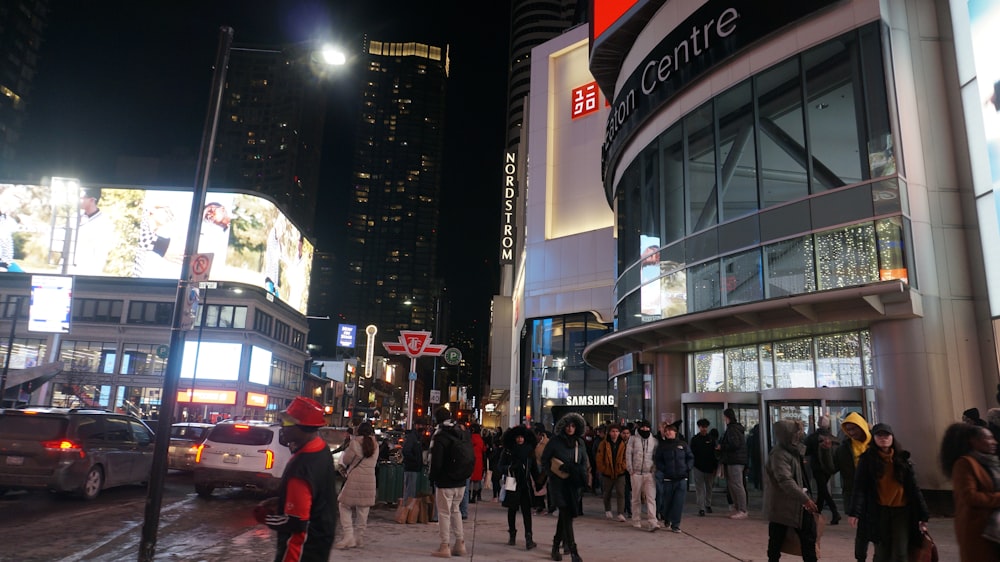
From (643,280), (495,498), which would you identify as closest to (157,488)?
(495,498)

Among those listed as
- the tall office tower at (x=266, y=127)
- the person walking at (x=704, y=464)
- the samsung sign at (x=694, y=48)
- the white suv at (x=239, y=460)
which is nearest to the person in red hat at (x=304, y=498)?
the white suv at (x=239, y=460)

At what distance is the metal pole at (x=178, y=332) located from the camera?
767cm

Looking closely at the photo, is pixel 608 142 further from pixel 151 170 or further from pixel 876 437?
pixel 151 170

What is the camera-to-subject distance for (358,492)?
9.20 meters

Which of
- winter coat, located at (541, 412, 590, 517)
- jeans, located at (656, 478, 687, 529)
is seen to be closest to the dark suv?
winter coat, located at (541, 412, 590, 517)

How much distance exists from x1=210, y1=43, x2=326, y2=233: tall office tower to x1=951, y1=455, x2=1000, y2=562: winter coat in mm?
157531

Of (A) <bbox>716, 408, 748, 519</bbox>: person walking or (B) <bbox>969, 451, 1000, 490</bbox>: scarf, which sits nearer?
(B) <bbox>969, 451, 1000, 490</bbox>: scarf

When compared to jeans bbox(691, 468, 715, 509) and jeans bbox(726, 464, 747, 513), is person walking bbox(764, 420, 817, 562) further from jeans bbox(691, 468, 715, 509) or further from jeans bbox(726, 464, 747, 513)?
jeans bbox(691, 468, 715, 509)

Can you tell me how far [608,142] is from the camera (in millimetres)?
24234

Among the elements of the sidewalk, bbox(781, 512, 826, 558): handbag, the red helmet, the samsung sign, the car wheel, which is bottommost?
the sidewalk

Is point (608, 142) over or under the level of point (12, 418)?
over

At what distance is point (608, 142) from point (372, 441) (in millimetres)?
17439

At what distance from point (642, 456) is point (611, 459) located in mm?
2110

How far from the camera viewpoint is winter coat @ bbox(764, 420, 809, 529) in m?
6.69
